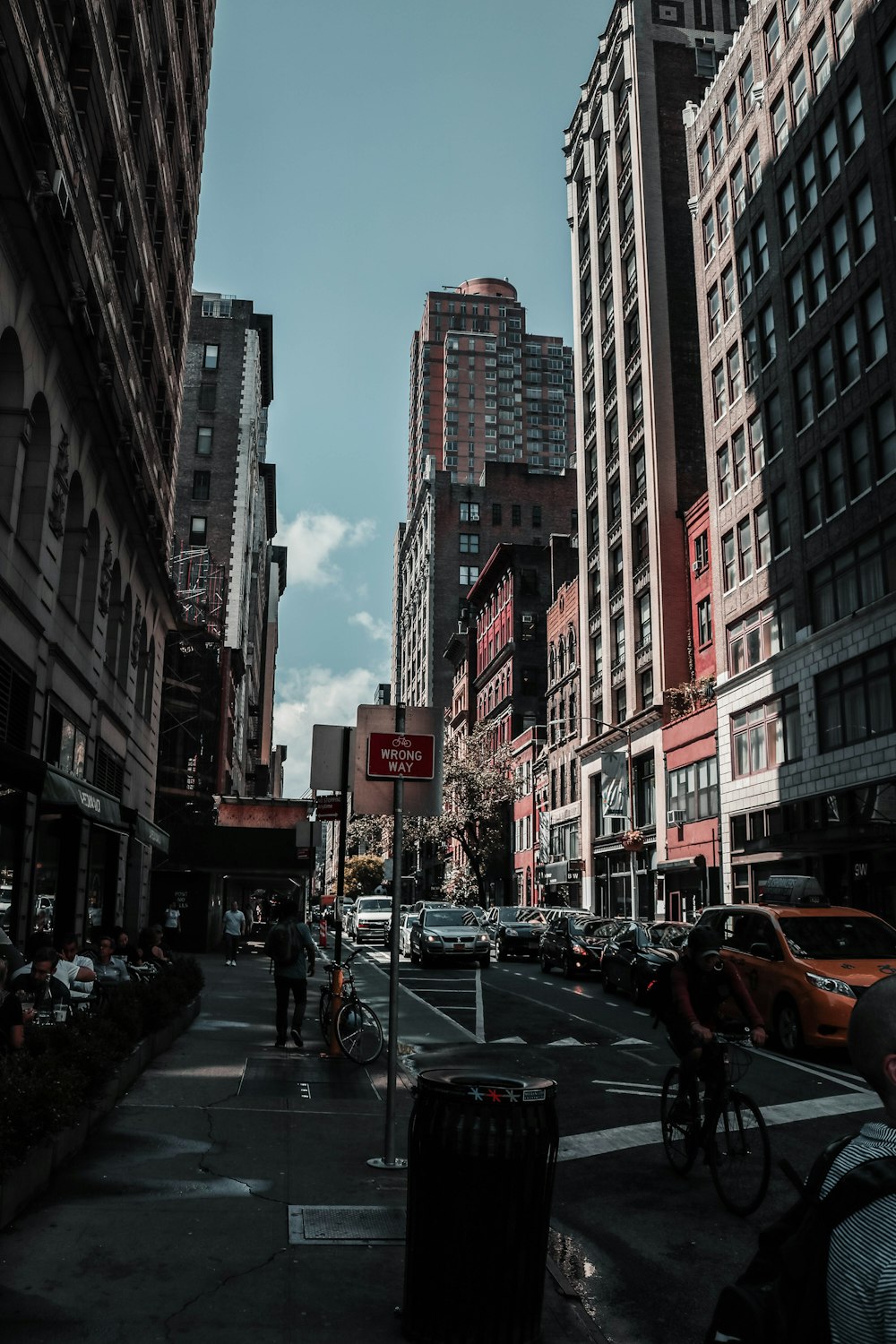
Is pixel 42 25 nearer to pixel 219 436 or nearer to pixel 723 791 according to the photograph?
pixel 723 791

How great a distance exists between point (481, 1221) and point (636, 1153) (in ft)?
16.0

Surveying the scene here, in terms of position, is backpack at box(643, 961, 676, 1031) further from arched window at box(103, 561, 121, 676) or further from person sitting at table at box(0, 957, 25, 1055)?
arched window at box(103, 561, 121, 676)

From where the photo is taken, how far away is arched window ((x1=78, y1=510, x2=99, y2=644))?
21.1 metres

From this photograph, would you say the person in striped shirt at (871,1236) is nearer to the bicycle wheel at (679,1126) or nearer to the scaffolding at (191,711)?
the bicycle wheel at (679,1126)

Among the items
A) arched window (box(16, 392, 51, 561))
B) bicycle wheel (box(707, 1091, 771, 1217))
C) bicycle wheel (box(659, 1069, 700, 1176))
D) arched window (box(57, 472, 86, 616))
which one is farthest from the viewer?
arched window (box(57, 472, 86, 616))

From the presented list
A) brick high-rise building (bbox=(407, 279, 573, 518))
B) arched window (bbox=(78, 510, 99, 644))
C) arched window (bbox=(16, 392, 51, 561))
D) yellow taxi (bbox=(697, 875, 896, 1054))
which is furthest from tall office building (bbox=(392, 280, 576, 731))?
yellow taxi (bbox=(697, 875, 896, 1054))

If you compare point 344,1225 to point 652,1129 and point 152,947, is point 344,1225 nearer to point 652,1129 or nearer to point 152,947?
point 652,1129

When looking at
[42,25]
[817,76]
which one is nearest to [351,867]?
[817,76]

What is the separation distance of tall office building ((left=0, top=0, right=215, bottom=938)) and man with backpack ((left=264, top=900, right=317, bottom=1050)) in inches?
125

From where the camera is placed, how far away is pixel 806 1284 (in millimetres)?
2178

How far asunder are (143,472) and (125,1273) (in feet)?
76.7

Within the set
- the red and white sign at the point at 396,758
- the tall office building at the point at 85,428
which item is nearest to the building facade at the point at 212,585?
the tall office building at the point at 85,428

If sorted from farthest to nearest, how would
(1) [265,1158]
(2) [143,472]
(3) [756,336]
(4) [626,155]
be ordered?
Result: (4) [626,155] < (3) [756,336] < (2) [143,472] < (1) [265,1158]

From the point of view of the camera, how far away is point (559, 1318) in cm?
518
